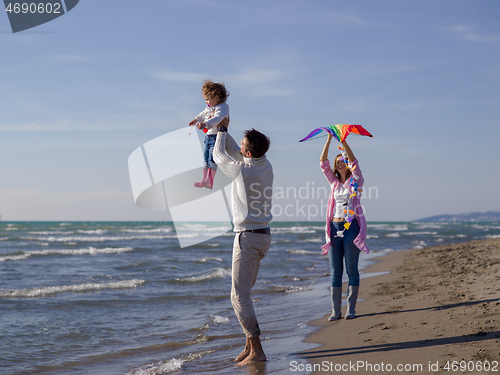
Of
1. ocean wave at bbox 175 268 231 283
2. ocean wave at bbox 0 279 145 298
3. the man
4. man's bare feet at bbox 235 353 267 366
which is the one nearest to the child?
the man

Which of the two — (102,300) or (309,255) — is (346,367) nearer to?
(102,300)

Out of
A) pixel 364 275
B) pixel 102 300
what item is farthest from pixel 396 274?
pixel 102 300

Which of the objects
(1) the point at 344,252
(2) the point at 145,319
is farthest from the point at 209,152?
(2) the point at 145,319

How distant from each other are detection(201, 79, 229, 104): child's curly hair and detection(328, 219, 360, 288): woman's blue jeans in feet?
7.64

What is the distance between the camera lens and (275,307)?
706cm

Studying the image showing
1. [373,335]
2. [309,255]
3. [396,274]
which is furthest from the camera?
[309,255]

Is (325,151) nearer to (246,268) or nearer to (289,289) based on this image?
(246,268)

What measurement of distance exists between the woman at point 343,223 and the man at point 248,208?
1.55 m

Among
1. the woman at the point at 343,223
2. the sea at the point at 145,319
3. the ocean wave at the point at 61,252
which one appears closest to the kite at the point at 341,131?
the woman at the point at 343,223

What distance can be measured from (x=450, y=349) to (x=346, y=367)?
852 mm

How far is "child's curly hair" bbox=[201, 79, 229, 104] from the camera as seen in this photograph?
3334 millimetres

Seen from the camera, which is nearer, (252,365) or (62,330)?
(252,365)

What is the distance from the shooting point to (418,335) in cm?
386

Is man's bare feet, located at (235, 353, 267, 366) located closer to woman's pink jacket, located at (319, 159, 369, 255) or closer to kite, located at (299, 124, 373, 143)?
woman's pink jacket, located at (319, 159, 369, 255)
